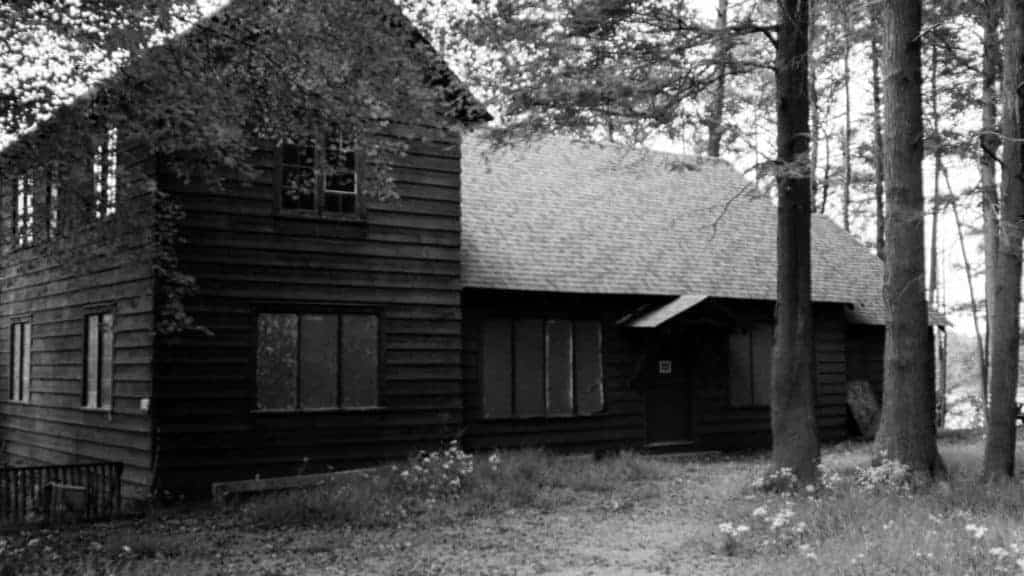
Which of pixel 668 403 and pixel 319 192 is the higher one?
pixel 319 192

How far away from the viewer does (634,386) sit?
739 inches

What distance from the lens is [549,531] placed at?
10859 mm

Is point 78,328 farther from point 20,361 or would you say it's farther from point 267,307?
point 267,307

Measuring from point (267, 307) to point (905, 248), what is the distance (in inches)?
340

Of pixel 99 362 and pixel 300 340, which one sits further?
pixel 99 362

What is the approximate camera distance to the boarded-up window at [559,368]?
58.0 ft

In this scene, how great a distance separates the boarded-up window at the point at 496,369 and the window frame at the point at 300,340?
2414 mm

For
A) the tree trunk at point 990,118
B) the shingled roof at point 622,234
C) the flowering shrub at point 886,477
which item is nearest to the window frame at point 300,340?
the shingled roof at point 622,234

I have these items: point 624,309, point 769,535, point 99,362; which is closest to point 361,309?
point 99,362

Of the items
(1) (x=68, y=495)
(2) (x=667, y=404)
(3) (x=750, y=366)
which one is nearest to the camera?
(1) (x=68, y=495)

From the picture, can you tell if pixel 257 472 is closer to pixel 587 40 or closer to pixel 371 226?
pixel 371 226

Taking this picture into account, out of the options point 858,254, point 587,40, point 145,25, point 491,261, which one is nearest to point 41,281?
point 491,261

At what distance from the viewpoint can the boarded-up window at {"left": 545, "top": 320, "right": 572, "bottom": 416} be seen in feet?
58.0

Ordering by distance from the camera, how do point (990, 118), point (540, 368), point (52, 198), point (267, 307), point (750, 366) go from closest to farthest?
point (52, 198), point (267, 307), point (540, 368), point (750, 366), point (990, 118)
